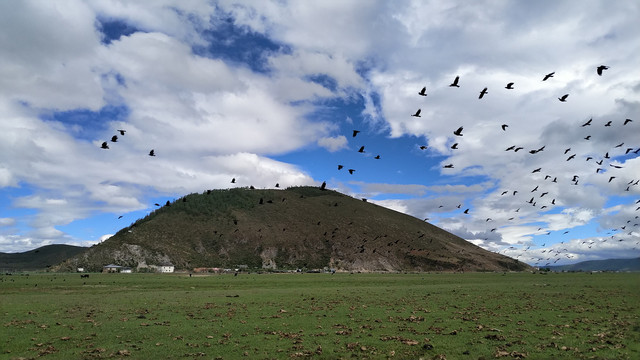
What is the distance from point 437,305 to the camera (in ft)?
102

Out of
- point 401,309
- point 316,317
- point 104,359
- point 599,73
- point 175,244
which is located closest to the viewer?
point 104,359

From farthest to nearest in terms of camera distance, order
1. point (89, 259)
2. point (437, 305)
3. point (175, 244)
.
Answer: point (175, 244), point (89, 259), point (437, 305)

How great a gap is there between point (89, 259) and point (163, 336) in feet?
515

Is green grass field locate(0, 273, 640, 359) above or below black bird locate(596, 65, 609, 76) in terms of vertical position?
below

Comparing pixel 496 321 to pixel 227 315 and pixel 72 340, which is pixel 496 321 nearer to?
pixel 227 315

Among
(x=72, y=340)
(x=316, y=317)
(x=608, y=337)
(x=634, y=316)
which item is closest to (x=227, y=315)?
(x=316, y=317)

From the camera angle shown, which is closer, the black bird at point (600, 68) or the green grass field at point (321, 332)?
the green grass field at point (321, 332)

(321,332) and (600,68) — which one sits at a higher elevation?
(600,68)

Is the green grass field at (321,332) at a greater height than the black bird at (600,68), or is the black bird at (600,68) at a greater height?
the black bird at (600,68)

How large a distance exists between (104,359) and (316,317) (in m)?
12.6

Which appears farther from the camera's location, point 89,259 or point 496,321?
point 89,259

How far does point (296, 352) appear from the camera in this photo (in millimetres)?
15734

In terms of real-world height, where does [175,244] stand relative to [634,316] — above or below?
above

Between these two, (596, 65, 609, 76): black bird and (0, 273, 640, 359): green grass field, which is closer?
(0, 273, 640, 359): green grass field
